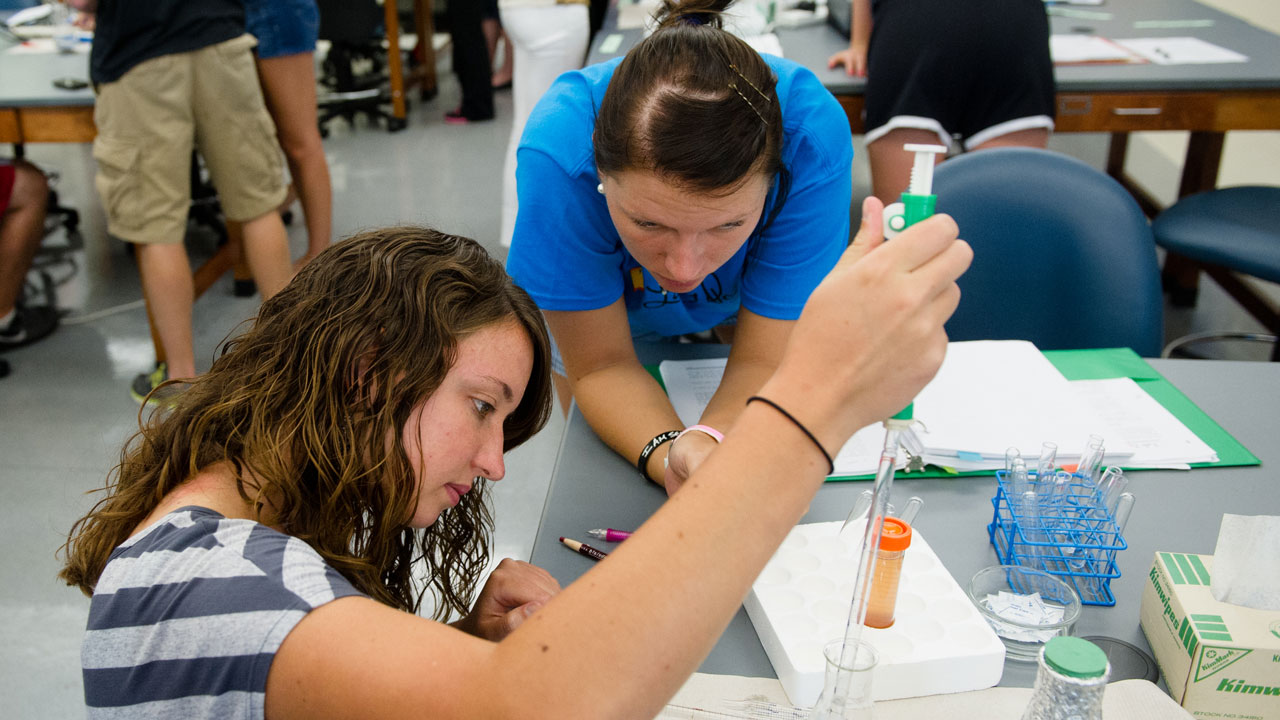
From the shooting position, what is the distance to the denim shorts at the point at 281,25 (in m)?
2.78

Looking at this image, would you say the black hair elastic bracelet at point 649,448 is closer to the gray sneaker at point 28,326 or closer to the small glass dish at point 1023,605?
the small glass dish at point 1023,605

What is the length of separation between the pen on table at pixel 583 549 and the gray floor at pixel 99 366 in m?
0.42

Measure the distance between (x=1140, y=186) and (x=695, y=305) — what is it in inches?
127

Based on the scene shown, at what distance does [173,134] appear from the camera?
2.51m

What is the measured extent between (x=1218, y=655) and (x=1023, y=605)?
0.57ft

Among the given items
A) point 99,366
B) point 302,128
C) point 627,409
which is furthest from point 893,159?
point 99,366

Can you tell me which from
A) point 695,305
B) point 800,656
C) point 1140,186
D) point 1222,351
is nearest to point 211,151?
point 695,305

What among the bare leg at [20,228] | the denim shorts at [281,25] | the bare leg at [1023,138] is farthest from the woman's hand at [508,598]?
the bare leg at [20,228]

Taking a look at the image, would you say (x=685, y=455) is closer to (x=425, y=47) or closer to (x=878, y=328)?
(x=878, y=328)

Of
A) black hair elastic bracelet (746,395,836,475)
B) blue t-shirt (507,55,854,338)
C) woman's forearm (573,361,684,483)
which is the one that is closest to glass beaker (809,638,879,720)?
black hair elastic bracelet (746,395,836,475)

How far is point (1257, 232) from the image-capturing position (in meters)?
2.46

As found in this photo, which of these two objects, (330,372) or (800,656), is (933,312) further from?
(330,372)

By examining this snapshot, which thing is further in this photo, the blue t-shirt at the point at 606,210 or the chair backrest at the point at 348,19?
the chair backrest at the point at 348,19

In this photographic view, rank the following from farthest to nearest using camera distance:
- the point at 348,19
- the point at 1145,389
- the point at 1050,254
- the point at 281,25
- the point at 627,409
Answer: the point at 348,19, the point at 281,25, the point at 1050,254, the point at 1145,389, the point at 627,409
